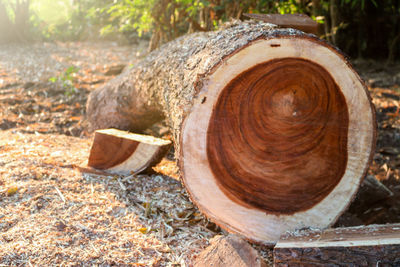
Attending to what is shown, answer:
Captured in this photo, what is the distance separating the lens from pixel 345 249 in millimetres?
1549

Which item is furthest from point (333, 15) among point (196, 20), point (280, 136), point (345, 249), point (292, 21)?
point (345, 249)

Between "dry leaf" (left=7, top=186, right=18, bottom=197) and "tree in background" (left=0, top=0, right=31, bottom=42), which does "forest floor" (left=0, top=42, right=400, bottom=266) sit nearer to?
"dry leaf" (left=7, top=186, right=18, bottom=197)

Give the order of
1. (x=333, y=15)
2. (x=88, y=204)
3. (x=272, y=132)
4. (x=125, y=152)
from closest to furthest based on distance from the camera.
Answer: (x=272, y=132), (x=88, y=204), (x=125, y=152), (x=333, y=15)

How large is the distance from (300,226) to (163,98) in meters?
1.29

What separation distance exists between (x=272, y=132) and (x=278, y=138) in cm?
5

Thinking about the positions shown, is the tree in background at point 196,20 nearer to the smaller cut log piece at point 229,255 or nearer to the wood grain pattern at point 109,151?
the wood grain pattern at point 109,151

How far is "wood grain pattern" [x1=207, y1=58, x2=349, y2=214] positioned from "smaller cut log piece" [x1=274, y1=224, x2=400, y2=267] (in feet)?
1.21

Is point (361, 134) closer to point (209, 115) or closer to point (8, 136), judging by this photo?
point (209, 115)

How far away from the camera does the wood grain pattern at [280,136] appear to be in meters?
1.91

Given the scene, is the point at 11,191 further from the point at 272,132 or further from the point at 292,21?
the point at 292,21

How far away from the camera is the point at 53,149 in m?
3.12

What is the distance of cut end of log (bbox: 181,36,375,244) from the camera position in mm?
1858

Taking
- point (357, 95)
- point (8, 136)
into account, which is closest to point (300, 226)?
point (357, 95)

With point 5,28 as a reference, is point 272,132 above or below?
below
